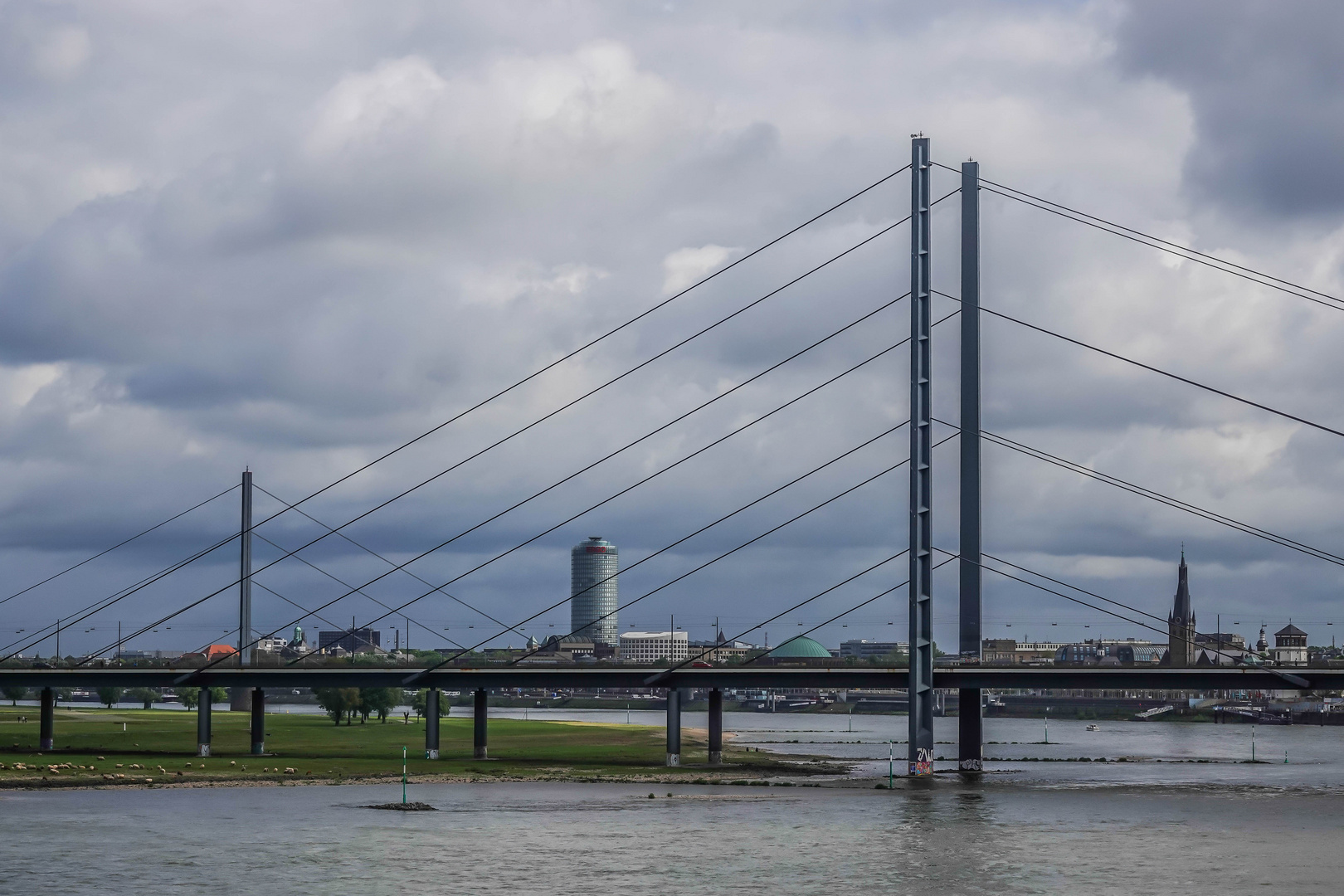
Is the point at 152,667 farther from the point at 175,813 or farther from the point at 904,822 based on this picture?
the point at 904,822

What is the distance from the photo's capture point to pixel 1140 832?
52.0m

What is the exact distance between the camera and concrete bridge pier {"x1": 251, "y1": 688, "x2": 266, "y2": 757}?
10394 cm

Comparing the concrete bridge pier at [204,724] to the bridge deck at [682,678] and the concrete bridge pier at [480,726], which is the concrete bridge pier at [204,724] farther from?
the concrete bridge pier at [480,726]

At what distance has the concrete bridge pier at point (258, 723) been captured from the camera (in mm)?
103938

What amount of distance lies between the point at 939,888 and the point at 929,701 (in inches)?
1394

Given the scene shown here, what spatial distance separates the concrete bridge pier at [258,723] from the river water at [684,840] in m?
33.7

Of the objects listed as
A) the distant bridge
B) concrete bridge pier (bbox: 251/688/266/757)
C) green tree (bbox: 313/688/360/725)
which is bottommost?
green tree (bbox: 313/688/360/725)

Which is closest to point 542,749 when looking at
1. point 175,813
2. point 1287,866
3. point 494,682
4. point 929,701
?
point 494,682

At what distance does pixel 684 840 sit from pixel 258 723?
216 ft

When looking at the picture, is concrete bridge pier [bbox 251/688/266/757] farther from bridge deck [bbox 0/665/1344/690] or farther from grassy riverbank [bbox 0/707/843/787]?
bridge deck [bbox 0/665/1344/690]

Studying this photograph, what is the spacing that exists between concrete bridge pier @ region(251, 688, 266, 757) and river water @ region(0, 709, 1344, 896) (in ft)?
111

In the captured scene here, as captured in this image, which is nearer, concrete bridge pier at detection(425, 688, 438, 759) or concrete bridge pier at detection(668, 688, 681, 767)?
concrete bridge pier at detection(668, 688, 681, 767)

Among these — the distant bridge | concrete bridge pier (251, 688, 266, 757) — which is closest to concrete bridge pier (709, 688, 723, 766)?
the distant bridge

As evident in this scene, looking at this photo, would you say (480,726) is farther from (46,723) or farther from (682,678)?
(46,723)
